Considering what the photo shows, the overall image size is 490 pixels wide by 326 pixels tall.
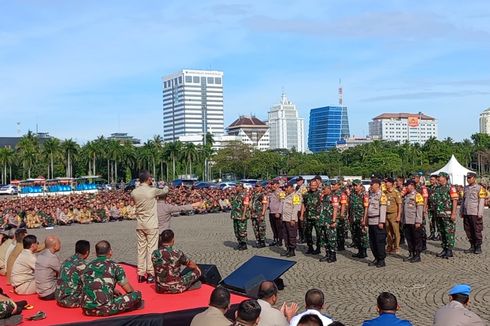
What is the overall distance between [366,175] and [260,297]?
228 feet

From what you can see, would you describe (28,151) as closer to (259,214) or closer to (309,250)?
(259,214)

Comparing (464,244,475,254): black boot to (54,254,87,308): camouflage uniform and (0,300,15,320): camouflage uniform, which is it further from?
(0,300,15,320): camouflage uniform

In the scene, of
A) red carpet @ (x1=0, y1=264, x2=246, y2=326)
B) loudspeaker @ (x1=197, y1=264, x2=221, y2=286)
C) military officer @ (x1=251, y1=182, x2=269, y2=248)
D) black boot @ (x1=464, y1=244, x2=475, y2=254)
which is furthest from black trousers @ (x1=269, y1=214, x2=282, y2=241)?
red carpet @ (x1=0, y1=264, x2=246, y2=326)

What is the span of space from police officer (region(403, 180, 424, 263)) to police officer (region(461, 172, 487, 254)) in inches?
47.2

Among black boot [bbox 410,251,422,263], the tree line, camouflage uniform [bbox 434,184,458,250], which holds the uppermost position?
the tree line

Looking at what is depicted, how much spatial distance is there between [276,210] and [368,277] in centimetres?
418

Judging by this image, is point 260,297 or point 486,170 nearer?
point 260,297

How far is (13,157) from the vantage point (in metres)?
86.7

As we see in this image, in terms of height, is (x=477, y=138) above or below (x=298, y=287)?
above

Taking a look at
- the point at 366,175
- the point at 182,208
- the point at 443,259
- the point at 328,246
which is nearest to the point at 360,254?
the point at 328,246

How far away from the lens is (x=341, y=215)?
13.2 m

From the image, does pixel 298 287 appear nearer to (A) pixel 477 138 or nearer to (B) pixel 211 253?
(B) pixel 211 253

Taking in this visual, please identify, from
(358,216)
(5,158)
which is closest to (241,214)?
(358,216)

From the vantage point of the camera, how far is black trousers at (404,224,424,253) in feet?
38.6
